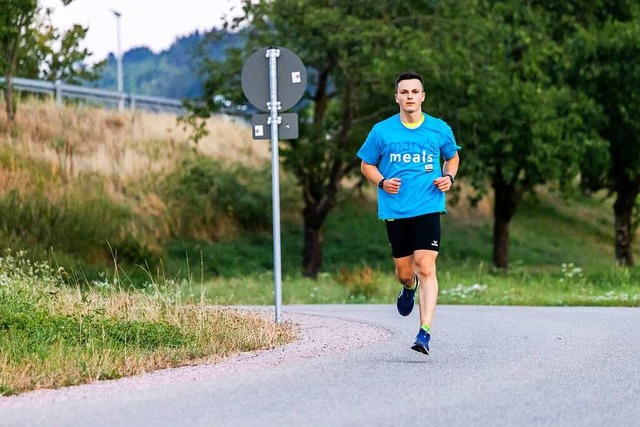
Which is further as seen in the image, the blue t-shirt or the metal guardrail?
the metal guardrail

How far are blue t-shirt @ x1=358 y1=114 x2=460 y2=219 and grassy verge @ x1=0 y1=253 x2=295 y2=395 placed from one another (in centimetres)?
187

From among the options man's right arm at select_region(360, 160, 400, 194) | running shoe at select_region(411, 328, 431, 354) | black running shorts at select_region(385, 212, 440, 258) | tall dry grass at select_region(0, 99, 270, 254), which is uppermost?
man's right arm at select_region(360, 160, 400, 194)

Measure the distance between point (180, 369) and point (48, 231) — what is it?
710 inches

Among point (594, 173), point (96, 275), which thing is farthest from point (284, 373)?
point (594, 173)

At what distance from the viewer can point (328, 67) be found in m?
28.8

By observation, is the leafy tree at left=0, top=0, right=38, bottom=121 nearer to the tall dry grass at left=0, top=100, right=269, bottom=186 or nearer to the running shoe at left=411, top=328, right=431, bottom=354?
the tall dry grass at left=0, top=100, right=269, bottom=186

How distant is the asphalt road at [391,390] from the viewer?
7.32 metres

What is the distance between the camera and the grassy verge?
362 inches

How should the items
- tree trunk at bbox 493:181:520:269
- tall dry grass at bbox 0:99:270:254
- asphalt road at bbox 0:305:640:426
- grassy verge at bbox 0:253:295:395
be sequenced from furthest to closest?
1. tree trunk at bbox 493:181:520:269
2. tall dry grass at bbox 0:99:270:254
3. grassy verge at bbox 0:253:295:395
4. asphalt road at bbox 0:305:640:426

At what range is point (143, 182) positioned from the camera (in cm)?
3541

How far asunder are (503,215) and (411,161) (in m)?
24.6

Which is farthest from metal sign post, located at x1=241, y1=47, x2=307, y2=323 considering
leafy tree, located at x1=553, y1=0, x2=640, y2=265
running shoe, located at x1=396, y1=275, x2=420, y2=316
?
leafy tree, located at x1=553, y1=0, x2=640, y2=265

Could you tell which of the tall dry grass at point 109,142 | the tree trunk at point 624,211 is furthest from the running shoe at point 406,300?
the tree trunk at point 624,211

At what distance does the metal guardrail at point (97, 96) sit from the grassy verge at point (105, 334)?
24.8 metres
